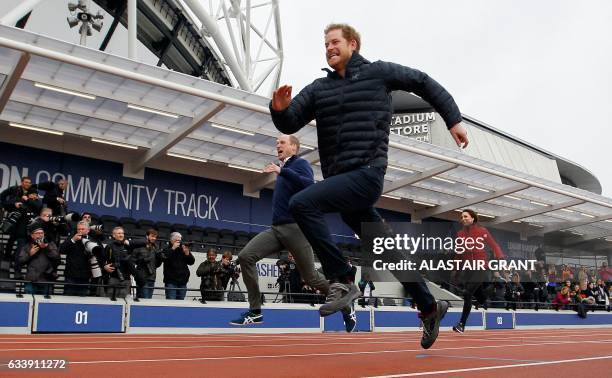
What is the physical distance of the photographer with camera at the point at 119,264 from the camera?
1134 cm

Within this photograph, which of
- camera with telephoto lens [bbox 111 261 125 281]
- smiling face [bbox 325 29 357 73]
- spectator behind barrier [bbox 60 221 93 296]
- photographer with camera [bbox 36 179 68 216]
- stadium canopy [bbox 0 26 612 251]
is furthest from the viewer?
stadium canopy [bbox 0 26 612 251]

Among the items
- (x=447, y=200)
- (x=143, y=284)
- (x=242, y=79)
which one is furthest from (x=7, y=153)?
(x=447, y=200)

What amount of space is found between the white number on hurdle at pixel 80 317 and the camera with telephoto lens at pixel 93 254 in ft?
3.02

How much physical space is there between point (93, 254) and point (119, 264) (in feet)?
3.10

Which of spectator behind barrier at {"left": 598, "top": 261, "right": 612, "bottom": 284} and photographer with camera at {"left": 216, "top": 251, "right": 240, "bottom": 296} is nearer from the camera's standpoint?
photographer with camera at {"left": 216, "top": 251, "right": 240, "bottom": 296}

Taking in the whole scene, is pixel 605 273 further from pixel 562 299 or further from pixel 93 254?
pixel 93 254

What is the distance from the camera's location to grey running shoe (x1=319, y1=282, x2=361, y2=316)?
4344 mm

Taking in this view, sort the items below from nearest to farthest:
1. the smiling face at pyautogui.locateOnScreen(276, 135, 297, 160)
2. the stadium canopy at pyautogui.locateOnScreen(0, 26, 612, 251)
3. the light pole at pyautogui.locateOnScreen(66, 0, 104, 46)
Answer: the smiling face at pyautogui.locateOnScreen(276, 135, 297, 160)
the stadium canopy at pyautogui.locateOnScreen(0, 26, 612, 251)
the light pole at pyautogui.locateOnScreen(66, 0, 104, 46)

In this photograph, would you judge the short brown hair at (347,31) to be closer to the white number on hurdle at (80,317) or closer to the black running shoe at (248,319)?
the black running shoe at (248,319)

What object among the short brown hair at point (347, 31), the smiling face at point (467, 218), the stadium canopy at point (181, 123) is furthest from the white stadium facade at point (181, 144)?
the short brown hair at point (347, 31)

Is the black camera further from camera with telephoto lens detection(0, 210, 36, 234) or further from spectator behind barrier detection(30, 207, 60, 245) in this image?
spectator behind barrier detection(30, 207, 60, 245)

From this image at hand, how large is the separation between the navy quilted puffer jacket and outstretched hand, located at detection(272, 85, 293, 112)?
0.15 feet

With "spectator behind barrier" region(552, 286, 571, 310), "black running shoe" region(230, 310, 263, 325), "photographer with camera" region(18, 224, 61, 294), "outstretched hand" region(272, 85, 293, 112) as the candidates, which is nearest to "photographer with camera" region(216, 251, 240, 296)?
"photographer with camera" region(18, 224, 61, 294)

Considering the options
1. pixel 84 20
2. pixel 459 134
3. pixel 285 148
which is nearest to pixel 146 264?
pixel 285 148
